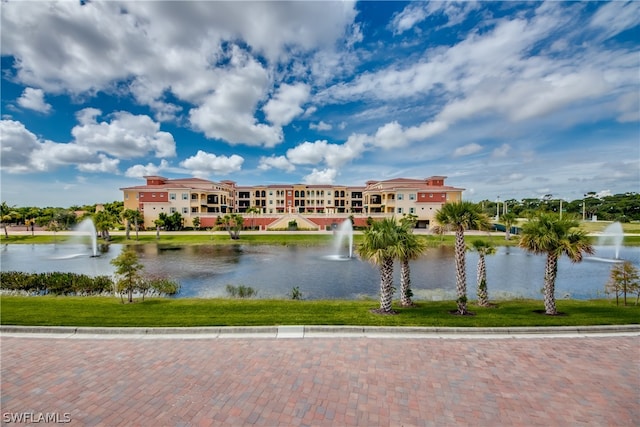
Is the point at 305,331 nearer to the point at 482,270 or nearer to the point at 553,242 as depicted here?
the point at 482,270

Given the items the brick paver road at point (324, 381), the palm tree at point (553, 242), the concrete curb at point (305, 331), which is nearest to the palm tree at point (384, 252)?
the concrete curb at point (305, 331)

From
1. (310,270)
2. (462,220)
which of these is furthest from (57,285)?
(462,220)

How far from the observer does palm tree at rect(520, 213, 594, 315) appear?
11531 mm

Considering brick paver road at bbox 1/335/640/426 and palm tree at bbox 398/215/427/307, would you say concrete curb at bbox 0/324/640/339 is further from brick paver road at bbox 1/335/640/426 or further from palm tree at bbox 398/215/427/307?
palm tree at bbox 398/215/427/307

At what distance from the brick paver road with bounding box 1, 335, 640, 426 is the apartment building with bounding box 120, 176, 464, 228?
173 ft

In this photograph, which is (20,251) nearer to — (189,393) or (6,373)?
(6,373)

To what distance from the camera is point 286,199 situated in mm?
80625

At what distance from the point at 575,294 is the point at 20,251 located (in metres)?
55.3

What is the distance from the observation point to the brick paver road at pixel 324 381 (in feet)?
19.1

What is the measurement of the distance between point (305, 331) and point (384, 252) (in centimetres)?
425

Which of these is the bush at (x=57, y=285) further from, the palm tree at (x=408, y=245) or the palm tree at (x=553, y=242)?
the palm tree at (x=553, y=242)

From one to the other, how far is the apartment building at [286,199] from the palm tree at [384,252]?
4925cm

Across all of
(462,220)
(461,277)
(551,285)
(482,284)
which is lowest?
(482,284)

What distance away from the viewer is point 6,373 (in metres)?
7.27
